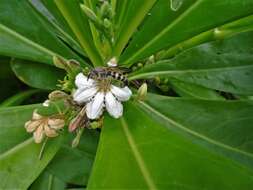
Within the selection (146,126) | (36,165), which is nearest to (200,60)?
(146,126)

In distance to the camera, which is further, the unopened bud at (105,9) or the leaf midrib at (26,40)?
the leaf midrib at (26,40)

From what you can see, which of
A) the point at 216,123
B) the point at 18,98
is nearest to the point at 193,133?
the point at 216,123

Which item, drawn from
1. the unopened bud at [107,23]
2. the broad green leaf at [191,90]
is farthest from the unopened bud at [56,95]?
the broad green leaf at [191,90]

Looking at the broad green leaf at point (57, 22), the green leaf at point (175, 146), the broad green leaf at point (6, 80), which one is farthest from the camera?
→ the broad green leaf at point (6, 80)

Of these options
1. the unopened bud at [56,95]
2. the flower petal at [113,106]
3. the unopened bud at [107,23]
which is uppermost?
the unopened bud at [107,23]

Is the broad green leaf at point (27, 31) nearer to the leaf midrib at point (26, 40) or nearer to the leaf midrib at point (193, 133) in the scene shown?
the leaf midrib at point (26, 40)

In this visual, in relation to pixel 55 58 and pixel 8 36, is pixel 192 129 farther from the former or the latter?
pixel 8 36

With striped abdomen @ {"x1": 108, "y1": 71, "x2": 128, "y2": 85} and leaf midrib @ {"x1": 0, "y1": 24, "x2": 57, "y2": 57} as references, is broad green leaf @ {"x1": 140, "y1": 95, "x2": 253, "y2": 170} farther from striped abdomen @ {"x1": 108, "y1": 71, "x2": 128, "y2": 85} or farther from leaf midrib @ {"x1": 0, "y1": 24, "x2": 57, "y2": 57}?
leaf midrib @ {"x1": 0, "y1": 24, "x2": 57, "y2": 57}
